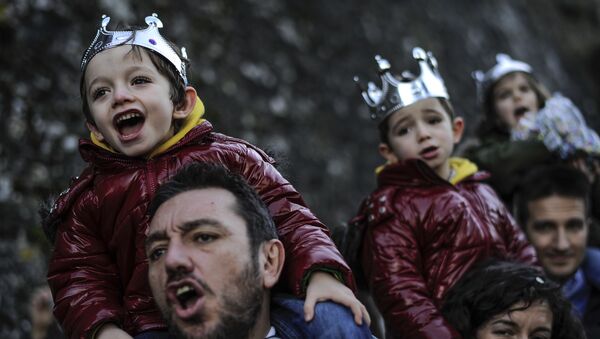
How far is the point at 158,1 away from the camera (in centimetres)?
961

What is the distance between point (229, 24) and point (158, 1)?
3.63ft

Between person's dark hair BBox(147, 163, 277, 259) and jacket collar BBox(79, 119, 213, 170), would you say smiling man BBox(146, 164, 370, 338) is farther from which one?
jacket collar BBox(79, 119, 213, 170)

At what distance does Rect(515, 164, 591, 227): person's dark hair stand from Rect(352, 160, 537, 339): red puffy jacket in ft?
2.97

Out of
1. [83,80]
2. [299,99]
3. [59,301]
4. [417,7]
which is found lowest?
[59,301]

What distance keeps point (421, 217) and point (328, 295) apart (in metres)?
1.40

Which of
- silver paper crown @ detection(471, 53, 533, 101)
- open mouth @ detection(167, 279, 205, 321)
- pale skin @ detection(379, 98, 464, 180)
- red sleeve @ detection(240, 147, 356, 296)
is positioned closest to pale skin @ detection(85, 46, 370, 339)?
red sleeve @ detection(240, 147, 356, 296)

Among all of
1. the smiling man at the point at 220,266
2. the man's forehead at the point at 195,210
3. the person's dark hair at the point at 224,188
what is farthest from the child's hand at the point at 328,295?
the man's forehead at the point at 195,210

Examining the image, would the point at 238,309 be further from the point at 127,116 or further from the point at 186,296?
the point at 127,116

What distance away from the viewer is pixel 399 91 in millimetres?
4953

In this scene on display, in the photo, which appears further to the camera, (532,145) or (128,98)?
(532,145)

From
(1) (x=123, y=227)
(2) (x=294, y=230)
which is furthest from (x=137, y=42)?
(2) (x=294, y=230)

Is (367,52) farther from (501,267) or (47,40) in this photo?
(501,267)

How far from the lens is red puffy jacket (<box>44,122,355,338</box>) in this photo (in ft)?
11.4

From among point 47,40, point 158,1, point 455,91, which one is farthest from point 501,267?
point 455,91
